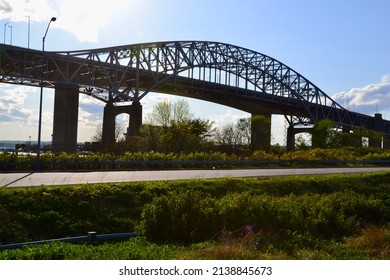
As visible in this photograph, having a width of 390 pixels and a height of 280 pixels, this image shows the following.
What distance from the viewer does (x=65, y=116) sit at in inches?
3078

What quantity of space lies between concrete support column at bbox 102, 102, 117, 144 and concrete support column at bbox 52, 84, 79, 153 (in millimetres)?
4812

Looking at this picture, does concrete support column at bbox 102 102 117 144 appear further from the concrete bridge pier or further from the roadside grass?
the roadside grass

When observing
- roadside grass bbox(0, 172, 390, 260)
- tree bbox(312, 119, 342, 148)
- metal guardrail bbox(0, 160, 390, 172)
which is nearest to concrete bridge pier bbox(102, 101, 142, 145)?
metal guardrail bbox(0, 160, 390, 172)

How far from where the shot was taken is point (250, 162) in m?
46.9

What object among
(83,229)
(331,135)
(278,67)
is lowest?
(83,229)

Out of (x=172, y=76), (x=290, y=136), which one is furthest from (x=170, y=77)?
(x=290, y=136)

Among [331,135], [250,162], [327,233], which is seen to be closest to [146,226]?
[327,233]

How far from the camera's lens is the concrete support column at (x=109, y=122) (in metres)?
76.2

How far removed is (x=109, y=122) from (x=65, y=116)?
7721 millimetres

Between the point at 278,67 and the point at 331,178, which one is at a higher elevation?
the point at 278,67

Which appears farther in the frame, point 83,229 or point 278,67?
point 278,67
